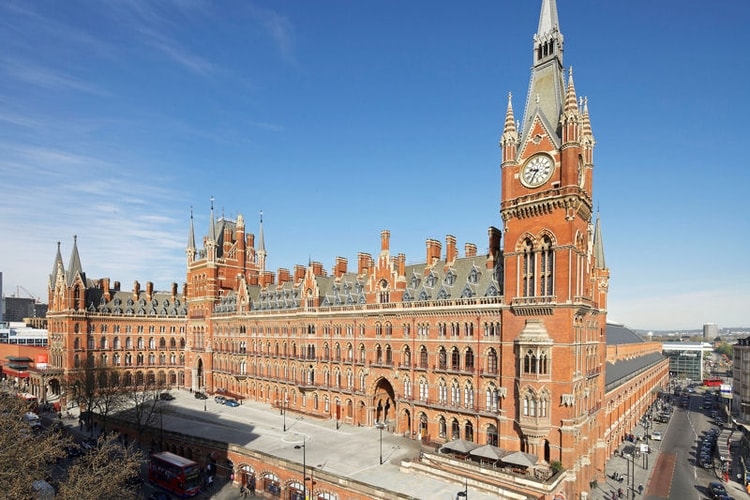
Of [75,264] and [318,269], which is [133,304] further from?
[318,269]

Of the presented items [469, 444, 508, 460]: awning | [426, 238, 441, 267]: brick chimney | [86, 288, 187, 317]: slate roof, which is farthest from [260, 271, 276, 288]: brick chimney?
[469, 444, 508, 460]: awning

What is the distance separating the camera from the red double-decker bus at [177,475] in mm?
51094

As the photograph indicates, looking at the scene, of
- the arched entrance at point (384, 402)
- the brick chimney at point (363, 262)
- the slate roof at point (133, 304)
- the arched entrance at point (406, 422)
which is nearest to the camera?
the arched entrance at point (406, 422)

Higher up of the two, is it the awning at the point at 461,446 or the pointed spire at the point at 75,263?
the pointed spire at the point at 75,263

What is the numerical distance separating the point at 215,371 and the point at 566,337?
82.3m

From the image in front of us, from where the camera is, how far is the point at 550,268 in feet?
168

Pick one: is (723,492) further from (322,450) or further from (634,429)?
(322,450)

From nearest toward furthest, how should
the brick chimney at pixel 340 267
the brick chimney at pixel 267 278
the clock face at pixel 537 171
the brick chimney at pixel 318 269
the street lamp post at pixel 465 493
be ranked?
the street lamp post at pixel 465 493 → the clock face at pixel 537 171 → the brick chimney at pixel 340 267 → the brick chimney at pixel 318 269 → the brick chimney at pixel 267 278

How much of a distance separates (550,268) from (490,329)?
10.4 meters

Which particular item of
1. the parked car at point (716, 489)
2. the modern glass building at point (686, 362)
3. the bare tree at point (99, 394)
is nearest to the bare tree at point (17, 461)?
the bare tree at point (99, 394)

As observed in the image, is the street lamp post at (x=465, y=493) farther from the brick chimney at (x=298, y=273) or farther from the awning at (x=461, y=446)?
the brick chimney at (x=298, y=273)

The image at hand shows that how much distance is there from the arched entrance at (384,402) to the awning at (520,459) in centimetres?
2531

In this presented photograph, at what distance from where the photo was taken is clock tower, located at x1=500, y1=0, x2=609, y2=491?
48.9 m

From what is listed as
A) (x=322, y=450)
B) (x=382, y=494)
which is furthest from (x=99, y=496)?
(x=322, y=450)
